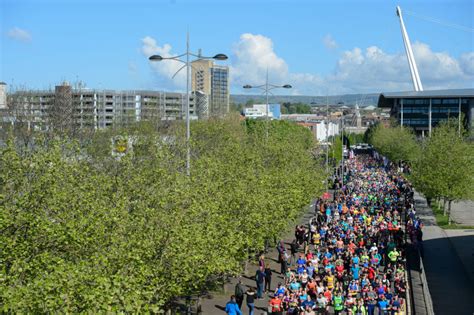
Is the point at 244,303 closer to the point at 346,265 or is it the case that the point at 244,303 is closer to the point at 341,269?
the point at 341,269

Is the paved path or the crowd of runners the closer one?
the crowd of runners

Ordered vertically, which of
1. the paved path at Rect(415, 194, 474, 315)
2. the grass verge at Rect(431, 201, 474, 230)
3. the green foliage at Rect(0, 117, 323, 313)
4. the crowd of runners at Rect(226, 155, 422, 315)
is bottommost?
the grass verge at Rect(431, 201, 474, 230)

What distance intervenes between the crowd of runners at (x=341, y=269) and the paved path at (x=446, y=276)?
1.52 meters

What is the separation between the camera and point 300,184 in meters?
44.9

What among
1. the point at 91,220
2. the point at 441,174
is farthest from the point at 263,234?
the point at 441,174

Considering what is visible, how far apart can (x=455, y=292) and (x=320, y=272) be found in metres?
6.12

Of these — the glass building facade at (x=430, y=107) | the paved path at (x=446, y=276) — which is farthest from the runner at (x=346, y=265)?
the glass building facade at (x=430, y=107)

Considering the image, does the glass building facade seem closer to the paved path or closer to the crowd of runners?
the crowd of runners

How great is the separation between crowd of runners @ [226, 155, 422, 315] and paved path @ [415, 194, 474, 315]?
5.00ft

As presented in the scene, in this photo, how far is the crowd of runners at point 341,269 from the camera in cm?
2545

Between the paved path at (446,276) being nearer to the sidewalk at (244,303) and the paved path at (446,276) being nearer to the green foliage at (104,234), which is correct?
the sidewalk at (244,303)

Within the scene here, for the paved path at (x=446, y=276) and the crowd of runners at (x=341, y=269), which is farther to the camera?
the paved path at (x=446, y=276)

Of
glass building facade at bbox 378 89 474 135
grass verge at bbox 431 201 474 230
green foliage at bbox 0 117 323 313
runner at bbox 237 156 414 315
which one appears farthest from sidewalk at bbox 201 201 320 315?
glass building facade at bbox 378 89 474 135

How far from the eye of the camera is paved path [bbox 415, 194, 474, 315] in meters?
28.1
